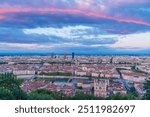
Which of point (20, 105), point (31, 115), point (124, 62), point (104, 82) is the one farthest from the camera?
point (124, 62)

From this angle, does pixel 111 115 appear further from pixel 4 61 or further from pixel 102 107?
pixel 4 61

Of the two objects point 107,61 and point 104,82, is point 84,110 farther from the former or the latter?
point 107,61

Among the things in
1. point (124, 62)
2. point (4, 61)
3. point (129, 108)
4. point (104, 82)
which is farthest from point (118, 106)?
point (124, 62)

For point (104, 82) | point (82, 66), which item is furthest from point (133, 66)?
point (104, 82)

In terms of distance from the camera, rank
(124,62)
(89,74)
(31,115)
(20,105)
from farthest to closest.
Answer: (124,62)
(89,74)
(20,105)
(31,115)

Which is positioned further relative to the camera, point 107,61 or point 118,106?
point 107,61

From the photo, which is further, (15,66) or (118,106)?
(15,66)

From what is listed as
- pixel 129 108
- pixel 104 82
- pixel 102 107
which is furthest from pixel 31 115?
pixel 104 82

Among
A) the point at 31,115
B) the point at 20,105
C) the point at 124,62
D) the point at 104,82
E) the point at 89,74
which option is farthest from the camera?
the point at 124,62

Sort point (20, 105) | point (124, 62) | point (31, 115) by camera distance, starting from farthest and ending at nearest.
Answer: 1. point (124, 62)
2. point (20, 105)
3. point (31, 115)
